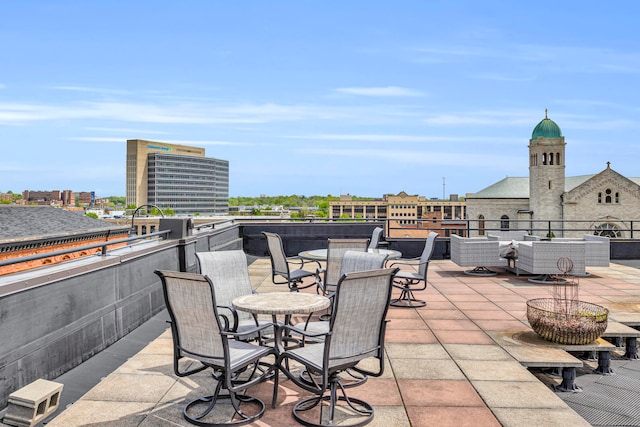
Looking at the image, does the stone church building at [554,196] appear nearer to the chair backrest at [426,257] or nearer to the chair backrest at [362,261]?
the chair backrest at [426,257]

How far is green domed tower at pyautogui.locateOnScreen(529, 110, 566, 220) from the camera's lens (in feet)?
198

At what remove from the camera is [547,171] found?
61.2 metres

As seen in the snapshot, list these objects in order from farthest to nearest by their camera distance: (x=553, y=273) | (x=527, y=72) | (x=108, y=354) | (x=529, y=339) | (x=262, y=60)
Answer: (x=527, y=72) < (x=262, y=60) < (x=553, y=273) < (x=529, y=339) < (x=108, y=354)

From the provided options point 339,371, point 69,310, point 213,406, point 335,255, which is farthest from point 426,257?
point 69,310

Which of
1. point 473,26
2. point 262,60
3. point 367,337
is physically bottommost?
point 367,337

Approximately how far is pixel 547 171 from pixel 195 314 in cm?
6595

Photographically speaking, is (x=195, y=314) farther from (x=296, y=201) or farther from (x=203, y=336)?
(x=296, y=201)

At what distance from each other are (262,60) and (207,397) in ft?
55.4

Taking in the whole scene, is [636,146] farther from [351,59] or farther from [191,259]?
[191,259]

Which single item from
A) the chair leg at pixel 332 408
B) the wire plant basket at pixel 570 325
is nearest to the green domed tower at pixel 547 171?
the wire plant basket at pixel 570 325

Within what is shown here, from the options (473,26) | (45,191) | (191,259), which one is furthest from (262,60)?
(45,191)

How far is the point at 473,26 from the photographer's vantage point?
38.8ft

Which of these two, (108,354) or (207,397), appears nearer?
(207,397)

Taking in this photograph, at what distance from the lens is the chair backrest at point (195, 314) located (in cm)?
281
